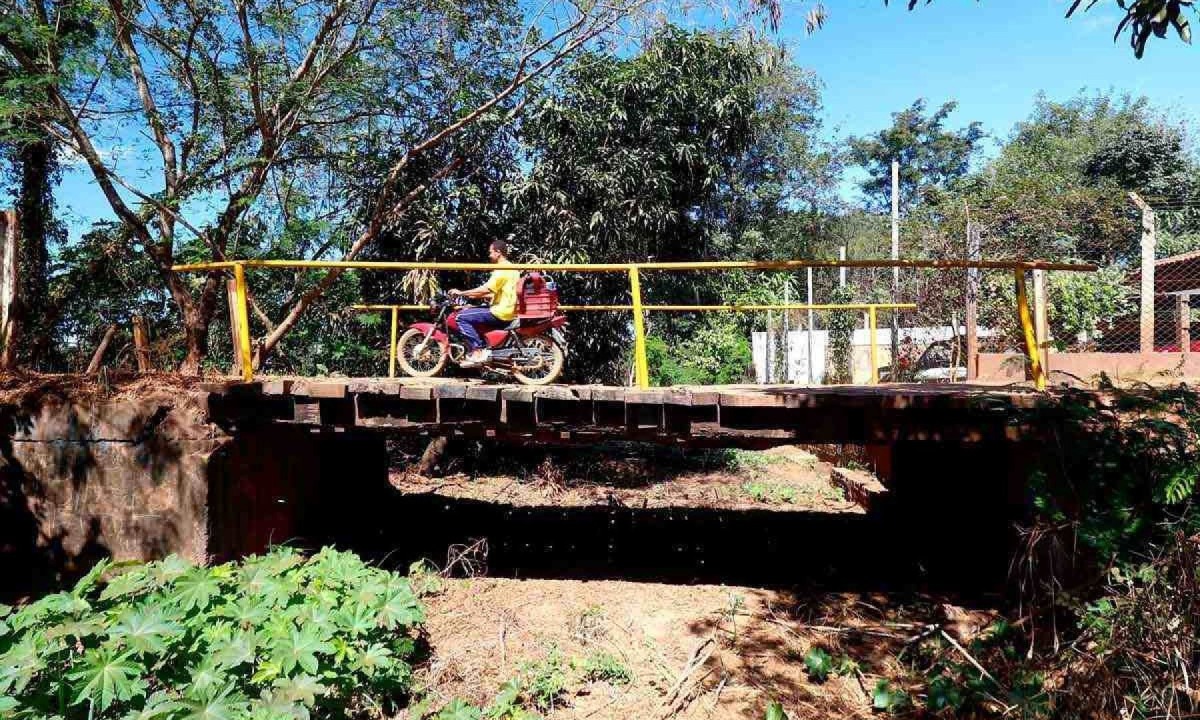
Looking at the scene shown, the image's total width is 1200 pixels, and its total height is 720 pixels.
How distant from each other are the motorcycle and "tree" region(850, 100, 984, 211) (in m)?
28.9

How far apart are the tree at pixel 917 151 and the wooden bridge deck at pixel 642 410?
95.5 feet

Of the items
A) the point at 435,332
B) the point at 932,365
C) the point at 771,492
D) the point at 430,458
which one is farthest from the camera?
the point at 430,458

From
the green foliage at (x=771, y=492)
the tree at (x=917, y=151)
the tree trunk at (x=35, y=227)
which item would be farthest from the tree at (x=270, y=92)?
the tree at (x=917, y=151)

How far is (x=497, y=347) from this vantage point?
21.8ft

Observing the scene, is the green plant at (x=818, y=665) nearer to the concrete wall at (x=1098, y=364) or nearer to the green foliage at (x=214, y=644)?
the green foliage at (x=214, y=644)

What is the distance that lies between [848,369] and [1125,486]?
807 centimetres

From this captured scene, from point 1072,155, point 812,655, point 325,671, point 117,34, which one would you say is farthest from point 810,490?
point 1072,155

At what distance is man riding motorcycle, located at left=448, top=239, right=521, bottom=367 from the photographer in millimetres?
6555

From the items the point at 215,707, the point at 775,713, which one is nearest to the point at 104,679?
the point at 215,707

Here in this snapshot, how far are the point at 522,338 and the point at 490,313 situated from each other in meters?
0.37

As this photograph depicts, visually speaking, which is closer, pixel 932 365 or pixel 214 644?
pixel 214 644

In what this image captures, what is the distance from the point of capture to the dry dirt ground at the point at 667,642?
5117 mm

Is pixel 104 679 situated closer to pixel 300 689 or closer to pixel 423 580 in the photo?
pixel 300 689

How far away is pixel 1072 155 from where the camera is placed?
24.3 m
